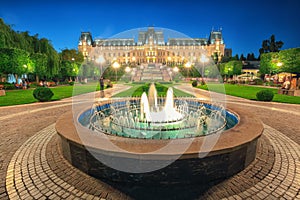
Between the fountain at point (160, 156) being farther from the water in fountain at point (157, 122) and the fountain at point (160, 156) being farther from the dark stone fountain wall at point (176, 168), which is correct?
the water in fountain at point (157, 122)

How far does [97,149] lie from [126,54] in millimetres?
110817

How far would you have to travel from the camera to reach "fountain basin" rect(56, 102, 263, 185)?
3031 millimetres

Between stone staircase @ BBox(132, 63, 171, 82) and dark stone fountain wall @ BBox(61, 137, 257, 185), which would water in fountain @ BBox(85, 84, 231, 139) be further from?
stone staircase @ BBox(132, 63, 171, 82)

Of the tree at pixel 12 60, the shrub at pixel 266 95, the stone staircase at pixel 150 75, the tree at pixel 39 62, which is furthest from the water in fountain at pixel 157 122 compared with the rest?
the stone staircase at pixel 150 75

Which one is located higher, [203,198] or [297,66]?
[297,66]

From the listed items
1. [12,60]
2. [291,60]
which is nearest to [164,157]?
[12,60]

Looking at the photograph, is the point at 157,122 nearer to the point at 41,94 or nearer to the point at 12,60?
the point at 41,94

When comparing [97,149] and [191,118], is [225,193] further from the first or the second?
[191,118]

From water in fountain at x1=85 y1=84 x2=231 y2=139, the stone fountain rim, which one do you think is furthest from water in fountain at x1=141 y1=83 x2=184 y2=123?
the stone fountain rim

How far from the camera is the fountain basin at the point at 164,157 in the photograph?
3031 mm

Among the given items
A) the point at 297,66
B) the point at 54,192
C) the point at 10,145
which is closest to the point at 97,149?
the point at 54,192

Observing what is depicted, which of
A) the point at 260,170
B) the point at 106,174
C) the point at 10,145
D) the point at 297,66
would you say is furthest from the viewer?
the point at 297,66

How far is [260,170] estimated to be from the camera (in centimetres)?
367

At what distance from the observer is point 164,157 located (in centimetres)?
293
